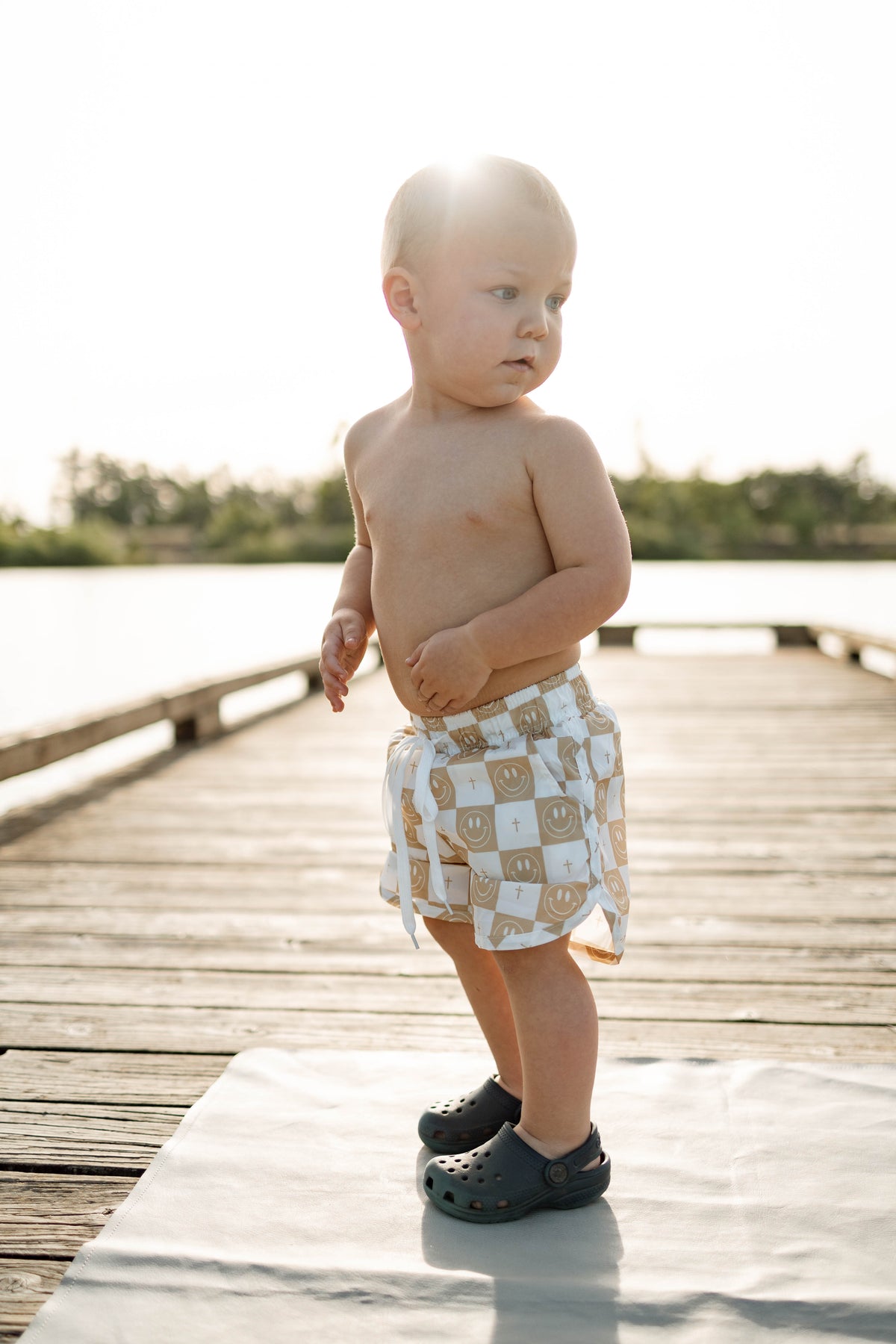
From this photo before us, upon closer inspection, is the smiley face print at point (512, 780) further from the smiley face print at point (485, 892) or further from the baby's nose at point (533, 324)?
the baby's nose at point (533, 324)

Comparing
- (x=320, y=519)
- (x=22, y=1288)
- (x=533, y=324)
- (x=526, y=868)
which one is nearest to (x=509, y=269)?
(x=533, y=324)

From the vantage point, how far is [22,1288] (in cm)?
130

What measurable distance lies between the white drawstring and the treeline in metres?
35.3

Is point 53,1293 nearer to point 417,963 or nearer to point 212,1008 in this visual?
point 212,1008

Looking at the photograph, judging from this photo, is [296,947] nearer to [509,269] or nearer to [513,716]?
[513,716]

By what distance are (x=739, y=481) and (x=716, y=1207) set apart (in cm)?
4536

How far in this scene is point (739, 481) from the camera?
1758 inches

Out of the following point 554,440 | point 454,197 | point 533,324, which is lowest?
A: point 554,440

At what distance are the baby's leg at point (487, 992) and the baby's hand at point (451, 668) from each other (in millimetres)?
341

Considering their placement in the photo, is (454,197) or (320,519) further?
(320,519)

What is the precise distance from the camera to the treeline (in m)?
39.5

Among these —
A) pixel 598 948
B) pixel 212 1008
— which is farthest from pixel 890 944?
pixel 212 1008

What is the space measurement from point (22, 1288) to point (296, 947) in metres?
1.26

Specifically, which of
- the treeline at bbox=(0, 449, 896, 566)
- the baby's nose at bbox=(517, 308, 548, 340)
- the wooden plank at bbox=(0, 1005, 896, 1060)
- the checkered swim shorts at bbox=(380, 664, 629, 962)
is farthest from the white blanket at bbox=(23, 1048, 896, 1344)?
the treeline at bbox=(0, 449, 896, 566)
